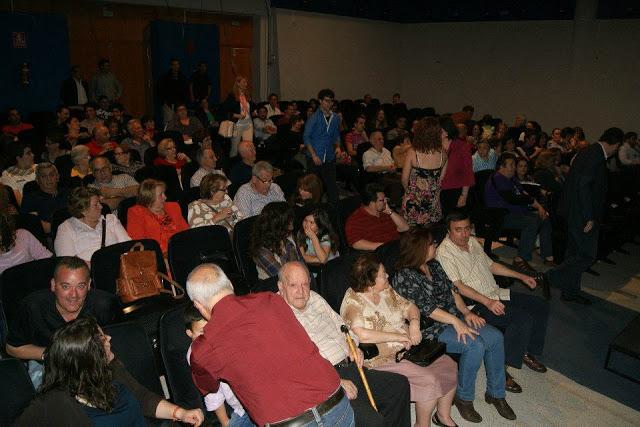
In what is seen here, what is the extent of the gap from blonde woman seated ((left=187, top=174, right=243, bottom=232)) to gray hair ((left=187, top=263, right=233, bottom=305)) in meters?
2.46

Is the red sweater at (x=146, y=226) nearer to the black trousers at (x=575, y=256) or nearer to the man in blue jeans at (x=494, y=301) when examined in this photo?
the man in blue jeans at (x=494, y=301)

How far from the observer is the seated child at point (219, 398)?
2615 millimetres

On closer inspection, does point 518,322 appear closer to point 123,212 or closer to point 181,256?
point 181,256

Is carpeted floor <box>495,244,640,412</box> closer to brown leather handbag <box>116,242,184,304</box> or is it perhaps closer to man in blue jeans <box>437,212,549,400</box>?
man in blue jeans <box>437,212,549,400</box>

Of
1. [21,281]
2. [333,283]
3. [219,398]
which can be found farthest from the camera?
[333,283]

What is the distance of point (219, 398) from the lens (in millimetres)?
2648

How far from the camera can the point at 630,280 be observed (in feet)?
20.0

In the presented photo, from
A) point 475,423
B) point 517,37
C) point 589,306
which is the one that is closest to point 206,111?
point 589,306

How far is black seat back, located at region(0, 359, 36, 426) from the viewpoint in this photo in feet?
8.07

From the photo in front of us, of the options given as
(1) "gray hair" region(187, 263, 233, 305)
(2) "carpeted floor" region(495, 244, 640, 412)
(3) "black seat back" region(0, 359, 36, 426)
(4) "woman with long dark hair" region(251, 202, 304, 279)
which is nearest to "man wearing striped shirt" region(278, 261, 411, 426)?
(1) "gray hair" region(187, 263, 233, 305)

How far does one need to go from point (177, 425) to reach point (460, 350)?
1877 mm

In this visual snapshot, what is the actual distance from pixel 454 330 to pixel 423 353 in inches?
16.6

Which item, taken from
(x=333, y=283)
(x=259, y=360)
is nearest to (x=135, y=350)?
(x=259, y=360)

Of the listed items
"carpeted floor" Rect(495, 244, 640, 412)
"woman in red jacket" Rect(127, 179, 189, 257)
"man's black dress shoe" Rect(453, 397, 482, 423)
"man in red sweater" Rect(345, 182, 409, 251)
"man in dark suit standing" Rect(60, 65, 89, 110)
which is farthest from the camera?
"man in dark suit standing" Rect(60, 65, 89, 110)
